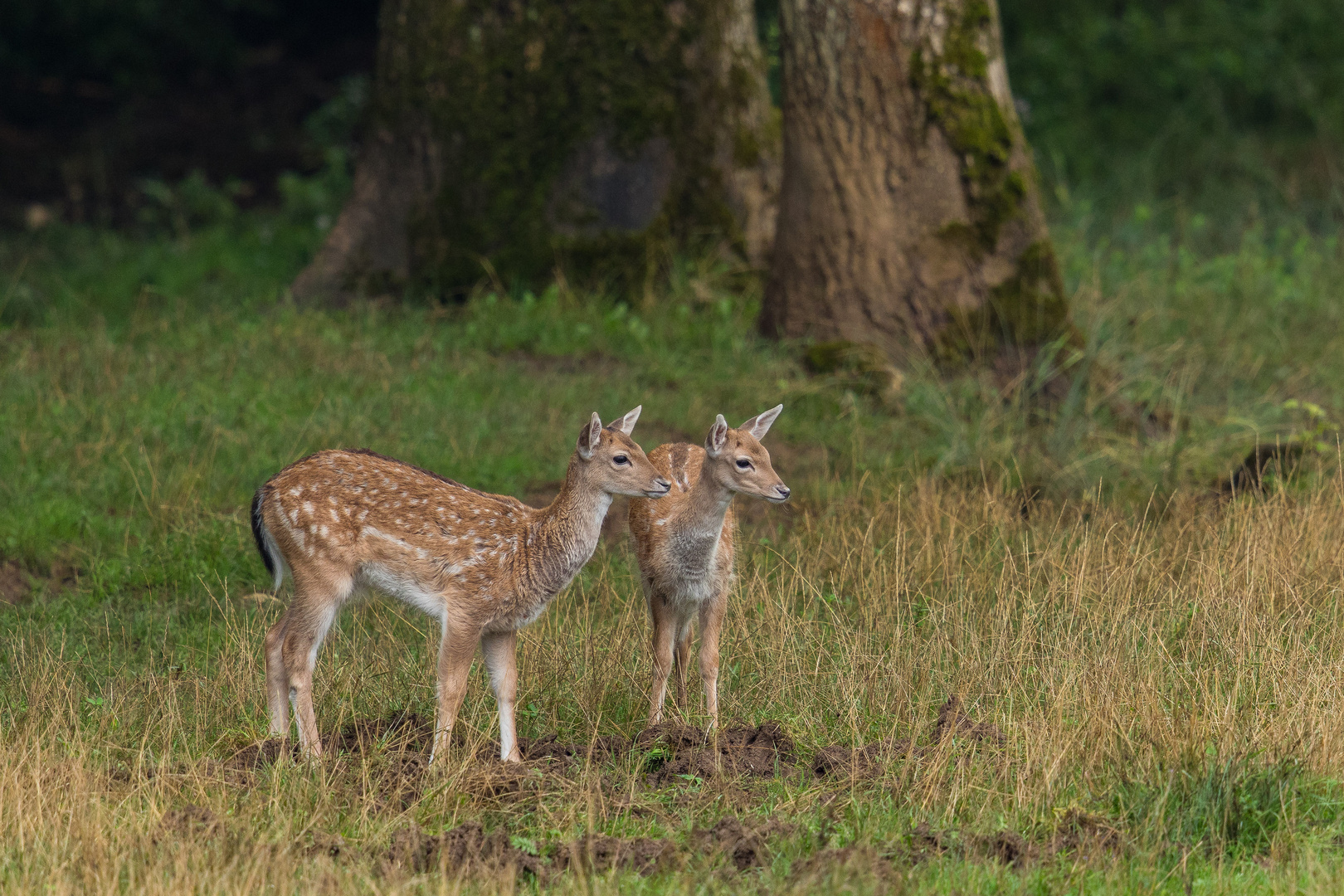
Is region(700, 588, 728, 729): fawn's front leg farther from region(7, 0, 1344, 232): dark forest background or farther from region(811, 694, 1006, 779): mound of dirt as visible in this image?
region(7, 0, 1344, 232): dark forest background

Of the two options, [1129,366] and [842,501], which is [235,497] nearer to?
[842,501]

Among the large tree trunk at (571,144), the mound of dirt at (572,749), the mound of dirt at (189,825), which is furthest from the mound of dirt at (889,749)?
the large tree trunk at (571,144)

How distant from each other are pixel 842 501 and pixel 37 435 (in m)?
4.75

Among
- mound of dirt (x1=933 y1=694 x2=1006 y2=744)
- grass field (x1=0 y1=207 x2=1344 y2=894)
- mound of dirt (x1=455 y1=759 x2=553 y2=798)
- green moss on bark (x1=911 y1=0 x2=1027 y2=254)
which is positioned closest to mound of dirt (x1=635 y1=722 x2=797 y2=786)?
grass field (x1=0 y1=207 x2=1344 y2=894)

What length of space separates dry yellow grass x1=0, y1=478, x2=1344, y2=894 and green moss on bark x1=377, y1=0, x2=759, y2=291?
4681 millimetres

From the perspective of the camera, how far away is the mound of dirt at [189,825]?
5012 millimetres

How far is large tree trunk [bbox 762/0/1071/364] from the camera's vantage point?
10828 mm

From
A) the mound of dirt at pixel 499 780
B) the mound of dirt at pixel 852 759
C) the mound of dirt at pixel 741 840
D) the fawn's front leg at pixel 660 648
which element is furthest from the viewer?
the fawn's front leg at pixel 660 648

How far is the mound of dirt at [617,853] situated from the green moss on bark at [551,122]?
7.53 meters

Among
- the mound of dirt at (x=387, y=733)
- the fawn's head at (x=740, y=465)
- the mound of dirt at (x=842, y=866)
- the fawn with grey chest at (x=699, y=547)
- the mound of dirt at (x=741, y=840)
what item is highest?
the fawn's head at (x=740, y=465)

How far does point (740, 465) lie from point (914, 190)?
16.6 feet

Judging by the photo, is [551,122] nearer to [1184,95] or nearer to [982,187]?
[982,187]

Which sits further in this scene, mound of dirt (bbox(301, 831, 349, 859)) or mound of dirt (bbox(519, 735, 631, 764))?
mound of dirt (bbox(519, 735, 631, 764))

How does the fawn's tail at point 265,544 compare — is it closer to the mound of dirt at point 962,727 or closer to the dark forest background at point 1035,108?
the mound of dirt at point 962,727
